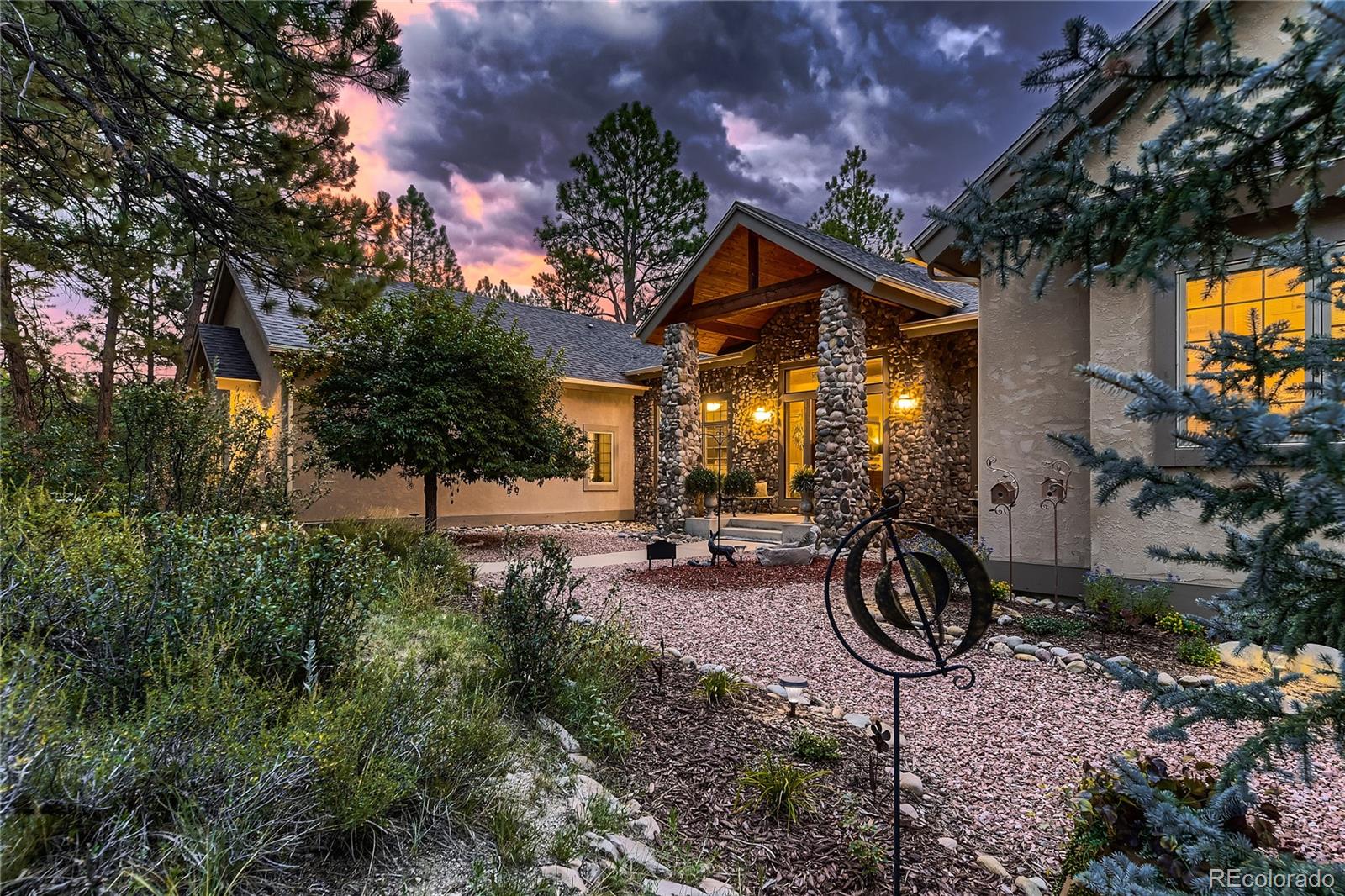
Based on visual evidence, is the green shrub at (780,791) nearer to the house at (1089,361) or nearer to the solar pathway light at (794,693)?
the solar pathway light at (794,693)

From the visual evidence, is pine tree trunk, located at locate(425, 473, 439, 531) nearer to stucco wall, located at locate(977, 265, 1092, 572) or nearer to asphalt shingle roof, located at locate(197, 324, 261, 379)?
asphalt shingle roof, located at locate(197, 324, 261, 379)

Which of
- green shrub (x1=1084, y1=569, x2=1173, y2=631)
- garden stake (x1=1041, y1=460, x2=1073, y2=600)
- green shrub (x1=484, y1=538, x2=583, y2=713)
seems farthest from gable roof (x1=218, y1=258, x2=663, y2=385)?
green shrub (x1=1084, y1=569, x2=1173, y2=631)

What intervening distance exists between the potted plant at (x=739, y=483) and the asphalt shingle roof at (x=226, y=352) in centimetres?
967

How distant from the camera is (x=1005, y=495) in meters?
6.79

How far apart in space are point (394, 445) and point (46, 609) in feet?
24.2

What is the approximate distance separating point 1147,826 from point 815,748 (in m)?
1.64

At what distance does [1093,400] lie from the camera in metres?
6.22

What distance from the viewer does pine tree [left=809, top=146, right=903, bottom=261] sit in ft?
81.7

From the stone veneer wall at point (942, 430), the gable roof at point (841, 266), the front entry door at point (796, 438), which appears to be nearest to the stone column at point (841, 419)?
the gable roof at point (841, 266)

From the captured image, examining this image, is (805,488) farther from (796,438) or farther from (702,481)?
(702,481)

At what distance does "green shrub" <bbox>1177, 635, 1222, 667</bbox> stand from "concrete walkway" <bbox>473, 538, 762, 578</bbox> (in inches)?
223

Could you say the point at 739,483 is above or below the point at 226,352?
below

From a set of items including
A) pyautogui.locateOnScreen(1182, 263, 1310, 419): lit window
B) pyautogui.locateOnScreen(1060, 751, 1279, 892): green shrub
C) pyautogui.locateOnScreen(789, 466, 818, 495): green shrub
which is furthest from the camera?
pyautogui.locateOnScreen(789, 466, 818, 495): green shrub

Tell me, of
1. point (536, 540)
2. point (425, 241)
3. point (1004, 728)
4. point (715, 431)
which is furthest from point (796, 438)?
point (425, 241)
